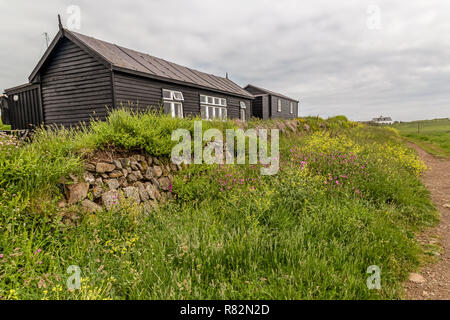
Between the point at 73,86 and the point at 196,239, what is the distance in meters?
11.4

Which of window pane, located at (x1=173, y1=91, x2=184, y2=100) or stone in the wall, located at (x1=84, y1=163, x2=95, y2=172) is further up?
window pane, located at (x1=173, y1=91, x2=184, y2=100)

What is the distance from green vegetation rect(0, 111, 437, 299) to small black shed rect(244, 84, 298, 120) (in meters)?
21.0

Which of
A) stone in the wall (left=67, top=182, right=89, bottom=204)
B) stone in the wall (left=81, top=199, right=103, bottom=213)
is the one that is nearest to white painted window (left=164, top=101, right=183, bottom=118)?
stone in the wall (left=67, top=182, right=89, bottom=204)

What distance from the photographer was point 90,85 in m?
10.3

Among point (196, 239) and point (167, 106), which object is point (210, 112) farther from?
point (196, 239)

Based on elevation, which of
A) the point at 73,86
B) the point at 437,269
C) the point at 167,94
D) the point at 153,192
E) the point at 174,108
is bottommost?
the point at 437,269

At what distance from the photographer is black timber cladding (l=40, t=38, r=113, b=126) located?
10.1m

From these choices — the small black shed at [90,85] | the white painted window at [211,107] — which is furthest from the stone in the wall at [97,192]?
the white painted window at [211,107]

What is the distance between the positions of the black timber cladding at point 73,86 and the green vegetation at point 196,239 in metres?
6.23

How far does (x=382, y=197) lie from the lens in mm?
5152

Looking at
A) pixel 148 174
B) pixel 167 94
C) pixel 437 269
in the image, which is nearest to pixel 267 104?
pixel 167 94

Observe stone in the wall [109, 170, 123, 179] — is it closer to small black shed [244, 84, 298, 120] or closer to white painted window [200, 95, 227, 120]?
white painted window [200, 95, 227, 120]

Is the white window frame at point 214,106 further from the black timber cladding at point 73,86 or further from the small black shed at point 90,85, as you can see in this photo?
the black timber cladding at point 73,86

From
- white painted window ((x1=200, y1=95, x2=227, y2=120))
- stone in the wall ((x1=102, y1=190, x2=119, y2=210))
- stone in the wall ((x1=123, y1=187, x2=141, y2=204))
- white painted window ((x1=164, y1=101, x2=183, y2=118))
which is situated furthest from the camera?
white painted window ((x1=200, y1=95, x2=227, y2=120))
